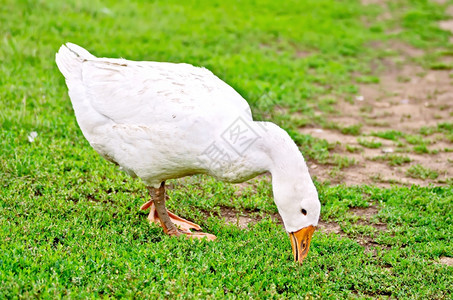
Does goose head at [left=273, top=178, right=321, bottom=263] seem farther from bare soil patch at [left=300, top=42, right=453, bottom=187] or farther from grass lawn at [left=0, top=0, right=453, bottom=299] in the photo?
bare soil patch at [left=300, top=42, right=453, bottom=187]

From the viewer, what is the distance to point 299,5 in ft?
47.2

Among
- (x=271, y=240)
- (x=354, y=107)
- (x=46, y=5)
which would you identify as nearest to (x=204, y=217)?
(x=271, y=240)

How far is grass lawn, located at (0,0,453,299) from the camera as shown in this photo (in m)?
4.05

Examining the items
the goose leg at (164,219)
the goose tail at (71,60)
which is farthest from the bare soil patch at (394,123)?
the goose tail at (71,60)

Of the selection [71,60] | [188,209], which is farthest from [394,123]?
[71,60]

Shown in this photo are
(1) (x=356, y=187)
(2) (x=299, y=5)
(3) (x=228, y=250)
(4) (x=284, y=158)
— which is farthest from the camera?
(2) (x=299, y=5)

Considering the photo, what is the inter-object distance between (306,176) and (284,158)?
219mm

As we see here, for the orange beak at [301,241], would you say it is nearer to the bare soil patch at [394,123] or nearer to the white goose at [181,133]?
the white goose at [181,133]

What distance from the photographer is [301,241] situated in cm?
423

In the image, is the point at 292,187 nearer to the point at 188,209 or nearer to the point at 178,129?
the point at 178,129

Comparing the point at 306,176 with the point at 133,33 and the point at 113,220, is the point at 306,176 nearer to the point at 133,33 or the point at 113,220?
the point at 113,220

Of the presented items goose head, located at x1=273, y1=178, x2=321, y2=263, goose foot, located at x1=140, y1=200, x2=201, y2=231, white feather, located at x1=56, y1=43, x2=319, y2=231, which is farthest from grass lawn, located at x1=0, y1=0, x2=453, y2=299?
white feather, located at x1=56, y1=43, x2=319, y2=231

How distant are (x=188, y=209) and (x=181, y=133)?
148 cm

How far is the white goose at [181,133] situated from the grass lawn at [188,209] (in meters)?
0.43
